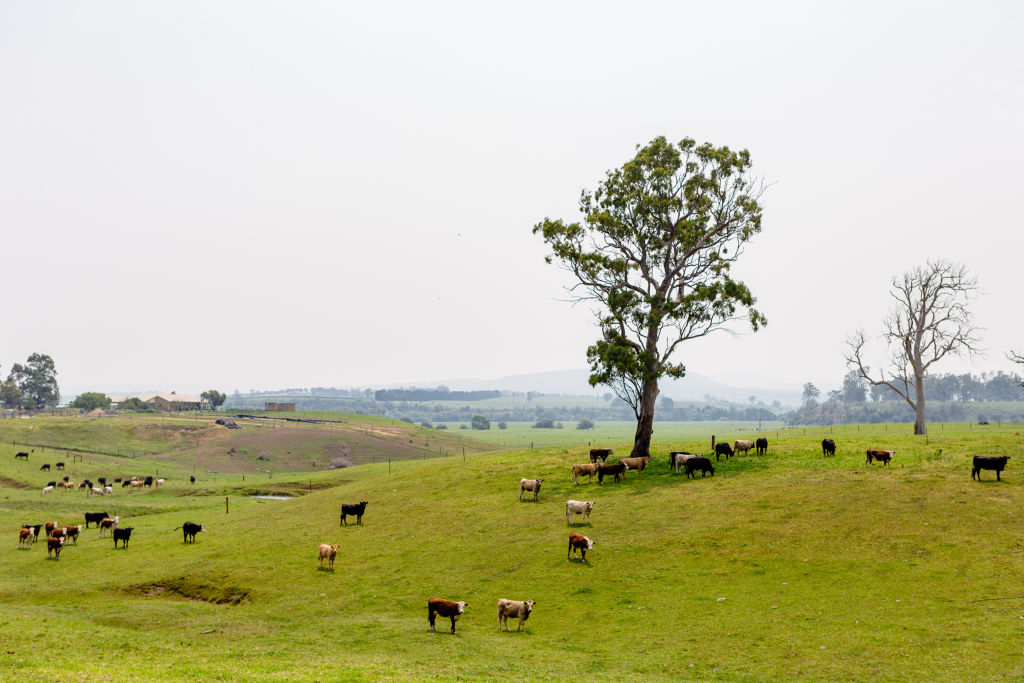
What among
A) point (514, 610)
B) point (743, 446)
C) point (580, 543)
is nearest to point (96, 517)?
point (580, 543)

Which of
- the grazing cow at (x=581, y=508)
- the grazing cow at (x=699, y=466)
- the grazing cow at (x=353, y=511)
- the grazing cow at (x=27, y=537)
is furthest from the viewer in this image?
the grazing cow at (x=699, y=466)

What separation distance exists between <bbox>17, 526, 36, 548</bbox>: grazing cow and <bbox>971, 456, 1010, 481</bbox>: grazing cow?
62154 mm

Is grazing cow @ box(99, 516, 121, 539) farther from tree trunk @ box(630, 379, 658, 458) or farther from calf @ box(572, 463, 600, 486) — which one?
tree trunk @ box(630, 379, 658, 458)

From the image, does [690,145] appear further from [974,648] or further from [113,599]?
[113,599]

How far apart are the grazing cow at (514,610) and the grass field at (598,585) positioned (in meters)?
0.54

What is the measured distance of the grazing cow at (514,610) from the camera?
26.8 meters

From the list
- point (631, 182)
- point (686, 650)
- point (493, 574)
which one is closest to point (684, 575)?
point (686, 650)

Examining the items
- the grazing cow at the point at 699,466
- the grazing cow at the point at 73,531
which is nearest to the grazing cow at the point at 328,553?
the grazing cow at the point at 73,531

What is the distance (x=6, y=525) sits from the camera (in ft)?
177

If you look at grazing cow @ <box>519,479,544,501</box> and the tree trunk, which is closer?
grazing cow @ <box>519,479,544,501</box>

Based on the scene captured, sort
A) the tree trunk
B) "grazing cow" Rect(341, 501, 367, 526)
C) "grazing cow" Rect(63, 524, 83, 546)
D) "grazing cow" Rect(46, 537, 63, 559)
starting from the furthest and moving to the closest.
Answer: the tree trunk < "grazing cow" Rect(63, 524, 83, 546) < "grazing cow" Rect(341, 501, 367, 526) < "grazing cow" Rect(46, 537, 63, 559)

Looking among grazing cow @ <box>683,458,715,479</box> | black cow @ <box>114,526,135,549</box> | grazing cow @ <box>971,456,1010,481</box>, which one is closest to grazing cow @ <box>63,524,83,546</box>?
black cow @ <box>114,526,135,549</box>

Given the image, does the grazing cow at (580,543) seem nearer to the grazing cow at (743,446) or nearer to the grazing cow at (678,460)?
the grazing cow at (678,460)

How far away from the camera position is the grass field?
851 inches
